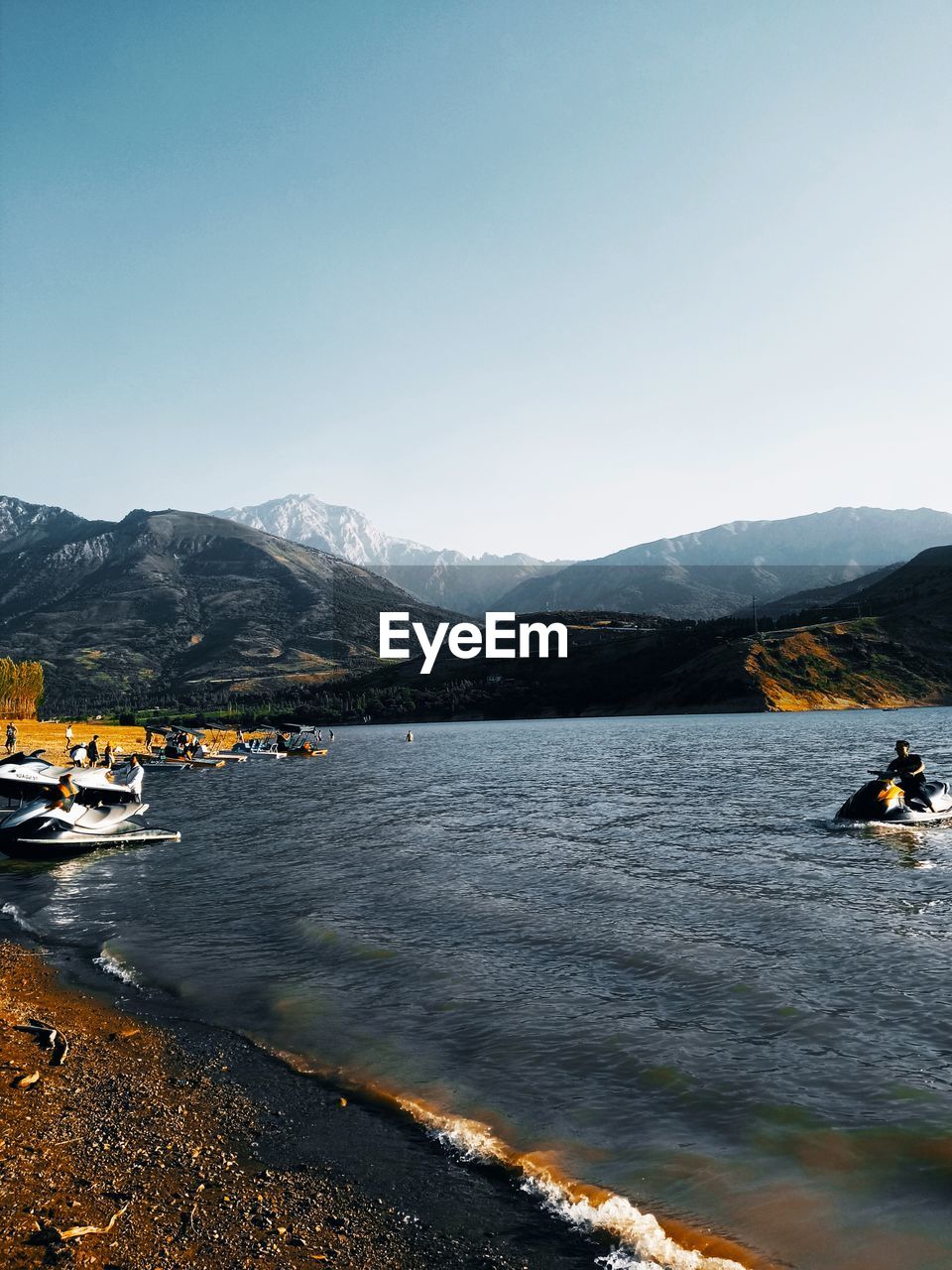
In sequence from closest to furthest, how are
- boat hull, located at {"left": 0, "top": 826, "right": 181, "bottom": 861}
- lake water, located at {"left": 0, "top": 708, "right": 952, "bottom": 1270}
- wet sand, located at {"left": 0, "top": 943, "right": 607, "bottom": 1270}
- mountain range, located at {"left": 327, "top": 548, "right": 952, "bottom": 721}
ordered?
wet sand, located at {"left": 0, "top": 943, "right": 607, "bottom": 1270}, lake water, located at {"left": 0, "top": 708, "right": 952, "bottom": 1270}, boat hull, located at {"left": 0, "top": 826, "right": 181, "bottom": 861}, mountain range, located at {"left": 327, "top": 548, "right": 952, "bottom": 721}

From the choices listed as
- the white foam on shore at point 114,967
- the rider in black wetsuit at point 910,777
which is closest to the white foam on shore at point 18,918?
the white foam on shore at point 114,967

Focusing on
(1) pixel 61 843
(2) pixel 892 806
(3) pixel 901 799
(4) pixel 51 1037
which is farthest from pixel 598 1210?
(3) pixel 901 799

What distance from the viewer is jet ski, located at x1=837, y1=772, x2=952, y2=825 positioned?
99.6 feet

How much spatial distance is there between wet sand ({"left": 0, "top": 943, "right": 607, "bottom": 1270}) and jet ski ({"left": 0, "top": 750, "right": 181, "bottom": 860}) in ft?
59.9

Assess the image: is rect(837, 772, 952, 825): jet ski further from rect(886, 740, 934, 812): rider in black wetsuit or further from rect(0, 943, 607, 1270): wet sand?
rect(0, 943, 607, 1270): wet sand

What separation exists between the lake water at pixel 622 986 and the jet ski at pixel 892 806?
0.97m

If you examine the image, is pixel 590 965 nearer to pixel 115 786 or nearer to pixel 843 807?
pixel 843 807

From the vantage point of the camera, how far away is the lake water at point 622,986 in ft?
27.8

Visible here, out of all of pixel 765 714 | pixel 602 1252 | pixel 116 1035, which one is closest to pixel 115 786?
pixel 116 1035

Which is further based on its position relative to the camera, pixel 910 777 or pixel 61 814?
pixel 910 777

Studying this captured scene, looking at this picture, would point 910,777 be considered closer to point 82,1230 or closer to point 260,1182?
point 260,1182

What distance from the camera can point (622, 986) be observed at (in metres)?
14.4

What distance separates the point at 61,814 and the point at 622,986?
74.8ft

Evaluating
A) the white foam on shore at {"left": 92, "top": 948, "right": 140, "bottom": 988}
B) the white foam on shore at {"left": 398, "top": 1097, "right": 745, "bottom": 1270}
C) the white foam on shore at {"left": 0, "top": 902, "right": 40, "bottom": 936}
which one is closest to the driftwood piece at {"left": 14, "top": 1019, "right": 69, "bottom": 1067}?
the white foam on shore at {"left": 92, "top": 948, "right": 140, "bottom": 988}
